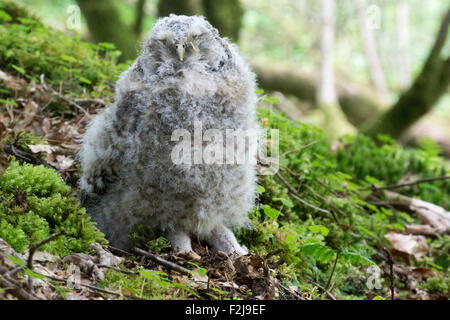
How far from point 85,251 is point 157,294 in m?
0.55

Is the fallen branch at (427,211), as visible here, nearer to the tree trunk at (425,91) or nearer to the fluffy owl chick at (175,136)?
the fluffy owl chick at (175,136)

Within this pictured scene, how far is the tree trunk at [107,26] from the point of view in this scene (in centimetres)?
757

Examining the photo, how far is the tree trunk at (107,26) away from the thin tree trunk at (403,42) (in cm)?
819

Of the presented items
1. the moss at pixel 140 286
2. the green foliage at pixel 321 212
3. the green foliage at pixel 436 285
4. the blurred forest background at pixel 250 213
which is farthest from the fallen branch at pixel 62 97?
the green foliage at pixel 436 285

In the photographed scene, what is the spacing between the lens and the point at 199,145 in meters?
2.84

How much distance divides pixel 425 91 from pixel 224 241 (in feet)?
17.2

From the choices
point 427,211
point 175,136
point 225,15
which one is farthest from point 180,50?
point 225,15

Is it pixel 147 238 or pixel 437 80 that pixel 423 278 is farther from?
pixel 437 80

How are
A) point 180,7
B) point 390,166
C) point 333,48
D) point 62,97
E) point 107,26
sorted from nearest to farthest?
point 62,97 → point 390,166 → point 107,26 → point 180,7 → point 333,48

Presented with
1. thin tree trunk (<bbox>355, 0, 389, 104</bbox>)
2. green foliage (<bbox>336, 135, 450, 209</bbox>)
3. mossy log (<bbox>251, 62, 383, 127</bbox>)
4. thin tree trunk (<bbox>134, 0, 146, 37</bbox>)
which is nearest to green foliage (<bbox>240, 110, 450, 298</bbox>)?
green foliage (<bbox>336, 135, 450, 209</bbox>)

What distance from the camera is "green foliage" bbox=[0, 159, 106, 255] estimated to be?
2.68 meters

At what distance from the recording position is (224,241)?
3264 mm

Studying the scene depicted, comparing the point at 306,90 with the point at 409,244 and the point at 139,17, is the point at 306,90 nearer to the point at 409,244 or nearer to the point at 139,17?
the point at 139,17

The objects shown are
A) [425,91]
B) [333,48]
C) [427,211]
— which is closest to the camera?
[427,211]
